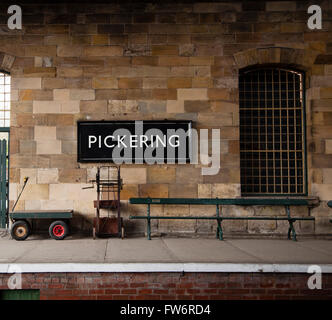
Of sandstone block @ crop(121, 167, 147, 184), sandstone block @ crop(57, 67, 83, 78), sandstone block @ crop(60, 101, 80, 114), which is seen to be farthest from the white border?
sandstone block @ crop(57, 67, 83, 78)

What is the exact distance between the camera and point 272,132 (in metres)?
8.03

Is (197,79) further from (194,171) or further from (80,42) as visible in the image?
(80,42)

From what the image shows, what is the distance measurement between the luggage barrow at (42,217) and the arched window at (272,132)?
4.60m

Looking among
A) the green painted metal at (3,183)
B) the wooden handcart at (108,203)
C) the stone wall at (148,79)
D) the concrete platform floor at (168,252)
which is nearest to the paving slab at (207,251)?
the concrete platform floor at (168,252)

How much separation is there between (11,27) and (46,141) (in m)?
3.12

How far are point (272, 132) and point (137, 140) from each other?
11.9 ft

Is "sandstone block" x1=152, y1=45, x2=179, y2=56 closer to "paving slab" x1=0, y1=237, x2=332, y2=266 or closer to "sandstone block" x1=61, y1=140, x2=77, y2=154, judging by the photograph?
"sandstone block" x1=61, y1=140, x2=77, y2=154

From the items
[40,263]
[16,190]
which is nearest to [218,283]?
[40,263]

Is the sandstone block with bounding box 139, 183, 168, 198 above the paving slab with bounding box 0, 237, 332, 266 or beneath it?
above

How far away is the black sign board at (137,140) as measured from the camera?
301 inches

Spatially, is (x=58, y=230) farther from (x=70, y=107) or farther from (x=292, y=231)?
(x=292, y=231)

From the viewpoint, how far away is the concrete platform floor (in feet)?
15.7

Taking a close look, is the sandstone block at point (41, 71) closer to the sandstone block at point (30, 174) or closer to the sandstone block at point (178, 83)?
the sandstone block at point (30, 174)

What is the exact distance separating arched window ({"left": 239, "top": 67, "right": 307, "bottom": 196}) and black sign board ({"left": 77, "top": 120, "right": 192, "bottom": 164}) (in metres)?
1.72
